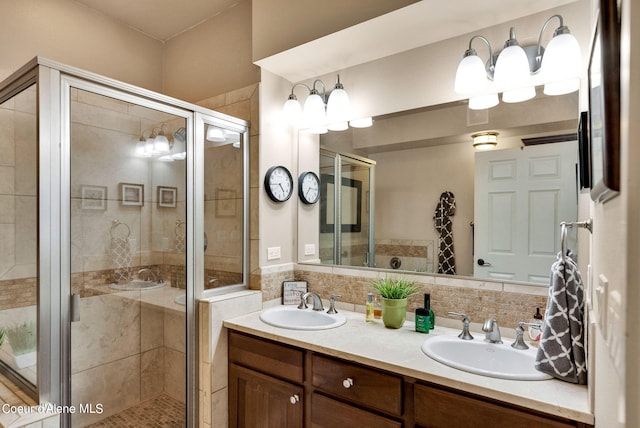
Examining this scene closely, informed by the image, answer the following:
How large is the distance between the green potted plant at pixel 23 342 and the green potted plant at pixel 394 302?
159 centimetres

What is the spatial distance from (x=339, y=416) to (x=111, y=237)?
4.67 ft

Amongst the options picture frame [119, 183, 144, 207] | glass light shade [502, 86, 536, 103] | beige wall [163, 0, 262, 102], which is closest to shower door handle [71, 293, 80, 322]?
picture frame [119, 183, 144, 207]

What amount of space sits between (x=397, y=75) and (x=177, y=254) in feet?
5.49

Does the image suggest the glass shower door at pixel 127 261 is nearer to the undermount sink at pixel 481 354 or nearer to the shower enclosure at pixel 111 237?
the shower enclosure at pixel 111 237

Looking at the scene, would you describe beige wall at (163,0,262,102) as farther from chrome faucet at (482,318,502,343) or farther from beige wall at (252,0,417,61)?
chrome faucet at (482,318,502,343)

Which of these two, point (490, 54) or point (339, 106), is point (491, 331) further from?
point (339, 106)

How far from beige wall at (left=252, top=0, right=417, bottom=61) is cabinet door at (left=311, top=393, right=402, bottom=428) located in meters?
1.86

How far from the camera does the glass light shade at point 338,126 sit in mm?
2319

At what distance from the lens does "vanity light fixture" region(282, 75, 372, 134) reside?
223 cm

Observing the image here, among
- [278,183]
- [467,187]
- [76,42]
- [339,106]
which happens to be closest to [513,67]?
[467,187]

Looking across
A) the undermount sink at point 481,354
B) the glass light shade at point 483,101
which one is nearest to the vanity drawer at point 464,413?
the undermount sink at point 481,354

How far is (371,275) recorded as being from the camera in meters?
2.16

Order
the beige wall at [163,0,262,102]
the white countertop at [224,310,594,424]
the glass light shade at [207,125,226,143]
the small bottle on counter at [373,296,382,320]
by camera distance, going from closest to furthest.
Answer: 1. the white countertop at [224,310,594,424]
2. the small bottle on counter at [373,296,382,320]
3. the glass light shade at [207,125,226,143]
4. the beige wall at [163,0,262,102]

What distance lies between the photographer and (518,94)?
1724mm
